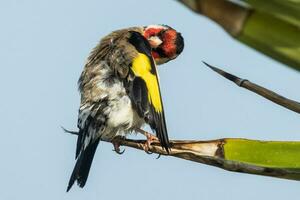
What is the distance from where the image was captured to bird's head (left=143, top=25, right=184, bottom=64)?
5805mm

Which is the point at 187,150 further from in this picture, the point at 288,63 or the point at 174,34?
the point at 174,34

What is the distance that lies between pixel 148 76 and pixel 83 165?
0.86 m

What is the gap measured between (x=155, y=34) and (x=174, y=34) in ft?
0.55

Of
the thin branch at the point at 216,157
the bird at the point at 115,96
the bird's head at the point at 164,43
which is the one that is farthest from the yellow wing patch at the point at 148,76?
the thin branch at the point at 216,157

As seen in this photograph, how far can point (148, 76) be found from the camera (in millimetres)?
4980

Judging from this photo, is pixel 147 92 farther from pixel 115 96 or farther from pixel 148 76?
pixel 115 96

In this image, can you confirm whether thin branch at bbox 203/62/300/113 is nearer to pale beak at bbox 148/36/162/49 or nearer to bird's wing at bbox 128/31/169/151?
bird's wing at bbox 128/31/169/151

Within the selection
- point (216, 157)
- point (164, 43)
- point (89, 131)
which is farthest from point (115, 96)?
point (216, 157)

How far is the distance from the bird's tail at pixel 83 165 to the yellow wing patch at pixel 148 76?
693mm

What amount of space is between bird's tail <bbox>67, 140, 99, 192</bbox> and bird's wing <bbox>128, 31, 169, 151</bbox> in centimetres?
52

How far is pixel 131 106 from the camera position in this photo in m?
5.24

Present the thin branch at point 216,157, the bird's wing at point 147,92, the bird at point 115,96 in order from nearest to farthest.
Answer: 1. the thin branch at point 216,157
2. the bird's wing at point 147,92
3. the bird at point 115,96

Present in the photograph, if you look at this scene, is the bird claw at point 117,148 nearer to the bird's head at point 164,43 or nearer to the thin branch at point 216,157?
the bird's head at point 164,43

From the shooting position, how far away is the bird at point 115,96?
195 inches
